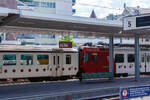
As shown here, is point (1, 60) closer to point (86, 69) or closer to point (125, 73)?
point (86, 69)

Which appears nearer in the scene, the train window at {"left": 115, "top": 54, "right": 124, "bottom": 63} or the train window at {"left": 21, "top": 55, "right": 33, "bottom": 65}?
the train window at {"left": 21, "top": 55, "right": 33, "bottom": 65}

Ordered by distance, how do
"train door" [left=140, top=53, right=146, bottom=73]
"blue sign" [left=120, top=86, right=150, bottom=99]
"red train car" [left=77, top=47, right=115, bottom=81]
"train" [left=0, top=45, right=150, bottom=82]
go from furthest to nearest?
"train door" [left=140, top=53, right=146, bottom=73], "red train car" [left=77, top=47, right=115, bottom=81], "train" [left=0, top=45, right=150, bottom=82], "blue sign" [left=120, top=86, right=150, bottom=99]

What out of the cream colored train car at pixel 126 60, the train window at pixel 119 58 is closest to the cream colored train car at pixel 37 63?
the train window at pixel 119 58

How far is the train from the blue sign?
9946 mm

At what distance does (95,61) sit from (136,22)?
7385mm

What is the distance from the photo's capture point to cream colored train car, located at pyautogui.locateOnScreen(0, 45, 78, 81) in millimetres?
19433

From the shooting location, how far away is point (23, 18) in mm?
13930

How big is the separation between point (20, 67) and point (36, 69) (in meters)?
1.40

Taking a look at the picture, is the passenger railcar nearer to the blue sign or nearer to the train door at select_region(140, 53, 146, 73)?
the train door at select_region(140, 53, 146, 73)

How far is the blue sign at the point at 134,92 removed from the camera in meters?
9.58

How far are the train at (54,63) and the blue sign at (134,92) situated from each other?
9.95 metres

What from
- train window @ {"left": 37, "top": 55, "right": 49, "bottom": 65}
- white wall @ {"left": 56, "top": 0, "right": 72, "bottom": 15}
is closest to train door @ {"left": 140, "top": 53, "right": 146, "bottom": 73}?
train window @ {"left": 37, "top": 55, "right": 49, "bottom": 65}

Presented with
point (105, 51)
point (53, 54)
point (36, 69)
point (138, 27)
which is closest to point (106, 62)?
point (105, 51)

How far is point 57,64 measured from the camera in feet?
71.5
